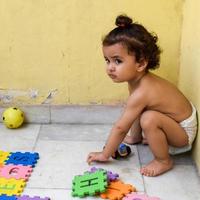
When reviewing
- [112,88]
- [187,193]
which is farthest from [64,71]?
[187,193]

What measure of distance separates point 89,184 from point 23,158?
314mm

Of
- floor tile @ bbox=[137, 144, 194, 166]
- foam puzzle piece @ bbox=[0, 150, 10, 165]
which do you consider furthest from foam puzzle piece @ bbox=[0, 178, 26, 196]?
floor tile @ bbox=[137, 144, 194, 166]

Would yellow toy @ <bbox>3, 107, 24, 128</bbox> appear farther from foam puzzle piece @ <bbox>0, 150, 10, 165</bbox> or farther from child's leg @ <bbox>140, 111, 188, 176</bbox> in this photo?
child's leg @ <bbox>140, 111, 188, 176</bbox>

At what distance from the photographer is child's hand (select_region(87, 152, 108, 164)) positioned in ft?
4.68

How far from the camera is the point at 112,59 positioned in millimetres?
1330

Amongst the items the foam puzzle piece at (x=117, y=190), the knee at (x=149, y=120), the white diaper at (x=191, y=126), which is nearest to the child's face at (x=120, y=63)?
the knee at (x=149, y=120)

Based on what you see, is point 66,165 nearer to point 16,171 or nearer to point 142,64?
point 16,171

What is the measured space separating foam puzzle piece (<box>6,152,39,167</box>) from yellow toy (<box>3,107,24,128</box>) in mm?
216

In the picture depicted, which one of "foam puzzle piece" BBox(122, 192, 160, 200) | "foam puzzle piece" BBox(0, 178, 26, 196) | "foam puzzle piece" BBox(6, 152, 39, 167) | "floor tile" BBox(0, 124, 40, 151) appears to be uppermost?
"foam puzzle piece" BBox(122, 192, 160, 200)

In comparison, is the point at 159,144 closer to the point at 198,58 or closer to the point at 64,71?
the point at 198,58

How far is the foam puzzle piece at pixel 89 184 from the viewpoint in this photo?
49.5 inches

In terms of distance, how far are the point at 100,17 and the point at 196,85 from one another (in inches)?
19.2

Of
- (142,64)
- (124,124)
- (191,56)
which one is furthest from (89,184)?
(191,56)

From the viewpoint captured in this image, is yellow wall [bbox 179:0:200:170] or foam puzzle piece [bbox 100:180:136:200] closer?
foam puzzle piece [bbox 100:180:136:200]
